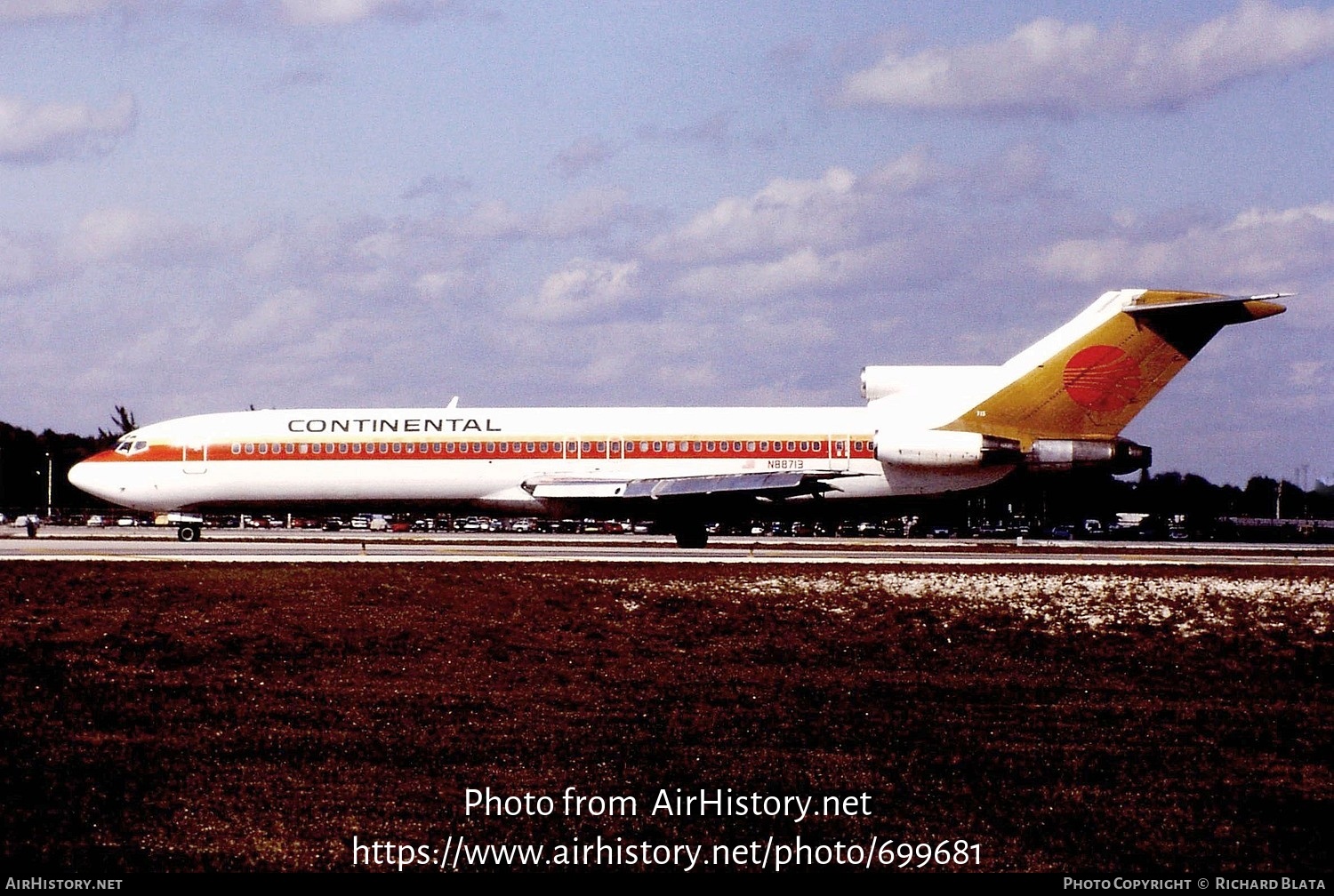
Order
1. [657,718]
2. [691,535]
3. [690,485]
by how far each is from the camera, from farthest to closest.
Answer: [691,535] → [690,485] → [657,718]

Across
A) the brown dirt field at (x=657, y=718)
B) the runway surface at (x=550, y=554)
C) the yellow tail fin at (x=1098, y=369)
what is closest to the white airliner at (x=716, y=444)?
the yellow tail fin at (x=1098, y=369)

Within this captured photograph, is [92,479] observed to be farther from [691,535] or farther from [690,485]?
[690,485]

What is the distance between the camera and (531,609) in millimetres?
19141

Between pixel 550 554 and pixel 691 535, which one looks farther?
pixel 691 535

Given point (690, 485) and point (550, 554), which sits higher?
point (690, 485)

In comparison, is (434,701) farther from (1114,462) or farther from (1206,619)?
(1114,462)

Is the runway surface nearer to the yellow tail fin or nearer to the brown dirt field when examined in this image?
the yellow tail fin

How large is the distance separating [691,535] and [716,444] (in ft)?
8.45

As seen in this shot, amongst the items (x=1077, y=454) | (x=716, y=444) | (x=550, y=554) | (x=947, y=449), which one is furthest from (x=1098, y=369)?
(x=550, y=554)

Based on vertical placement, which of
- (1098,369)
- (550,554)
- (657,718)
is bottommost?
(657,718)

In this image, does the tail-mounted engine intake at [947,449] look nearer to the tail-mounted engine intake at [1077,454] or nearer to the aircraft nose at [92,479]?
the tail-mounted engine intake at [1077,454]

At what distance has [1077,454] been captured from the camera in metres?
36.1

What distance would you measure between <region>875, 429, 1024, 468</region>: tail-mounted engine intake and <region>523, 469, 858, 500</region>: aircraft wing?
4.39 ft

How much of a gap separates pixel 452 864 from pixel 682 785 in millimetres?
2221
